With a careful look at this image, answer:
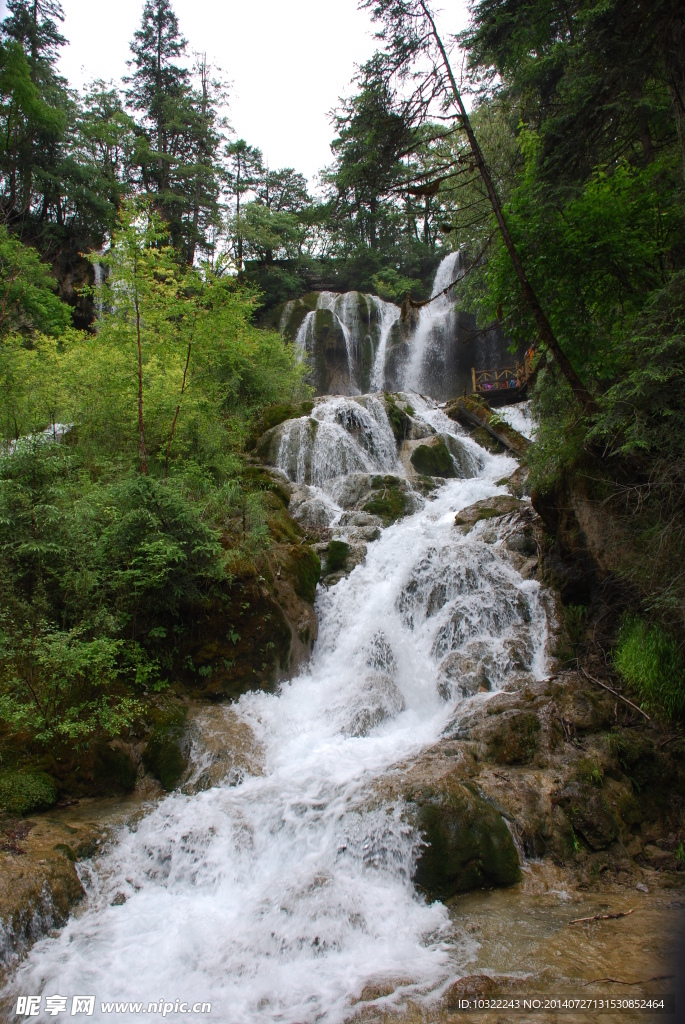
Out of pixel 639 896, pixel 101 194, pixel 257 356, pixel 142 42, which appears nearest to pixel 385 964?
pixel 639 896

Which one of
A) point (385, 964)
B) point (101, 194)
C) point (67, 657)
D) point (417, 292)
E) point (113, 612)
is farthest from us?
point (417, 292)

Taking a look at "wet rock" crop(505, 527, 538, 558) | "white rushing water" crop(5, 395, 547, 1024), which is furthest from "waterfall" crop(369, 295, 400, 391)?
"white rushing water" crop(5, 395, 547, 1024)

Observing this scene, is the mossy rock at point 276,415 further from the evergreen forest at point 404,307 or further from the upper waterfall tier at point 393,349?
the upper waterfall tier at point 393,349

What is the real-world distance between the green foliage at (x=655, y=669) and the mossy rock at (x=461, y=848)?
94.9 inches

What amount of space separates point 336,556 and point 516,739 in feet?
16.8

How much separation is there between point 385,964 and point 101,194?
28277 millimetres

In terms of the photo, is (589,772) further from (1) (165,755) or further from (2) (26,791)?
(2) (26,791)

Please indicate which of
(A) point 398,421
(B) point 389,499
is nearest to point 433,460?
(A) point 398,421

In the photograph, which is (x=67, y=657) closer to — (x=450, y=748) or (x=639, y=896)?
(x=450, y=748)

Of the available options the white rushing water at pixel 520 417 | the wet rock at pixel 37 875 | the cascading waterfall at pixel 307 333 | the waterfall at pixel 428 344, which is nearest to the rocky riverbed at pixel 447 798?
the wet rock at pixel 37 875

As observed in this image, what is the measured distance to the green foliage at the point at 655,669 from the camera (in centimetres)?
620

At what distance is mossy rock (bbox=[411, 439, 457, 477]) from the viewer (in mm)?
16047

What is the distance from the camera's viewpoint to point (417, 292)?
3041 cm

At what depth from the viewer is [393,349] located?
1039 inches
